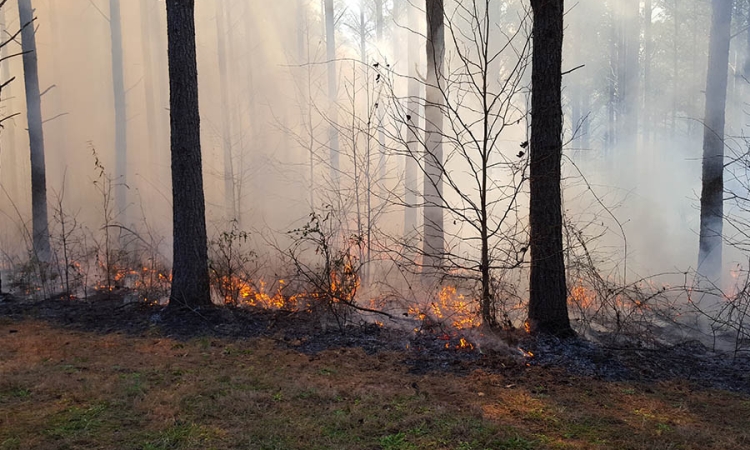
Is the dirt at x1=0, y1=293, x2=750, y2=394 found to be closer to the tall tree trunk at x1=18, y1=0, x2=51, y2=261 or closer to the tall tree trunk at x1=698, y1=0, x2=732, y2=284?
the tall tree trunk at x1=18, y1=0, x2=51, y2=261

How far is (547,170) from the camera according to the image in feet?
18.5

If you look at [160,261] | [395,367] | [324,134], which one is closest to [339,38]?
[324,134]

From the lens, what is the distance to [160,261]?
10.2 metres

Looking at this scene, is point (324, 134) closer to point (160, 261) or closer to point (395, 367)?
point (160, 261)

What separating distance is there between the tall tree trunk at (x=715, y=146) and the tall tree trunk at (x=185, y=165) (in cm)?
952

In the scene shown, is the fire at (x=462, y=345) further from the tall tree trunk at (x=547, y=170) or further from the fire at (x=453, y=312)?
the tall tree trunk at (x=547, y=170)

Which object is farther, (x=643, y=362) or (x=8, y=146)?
(x=8, y=146)

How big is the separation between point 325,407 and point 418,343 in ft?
6.85

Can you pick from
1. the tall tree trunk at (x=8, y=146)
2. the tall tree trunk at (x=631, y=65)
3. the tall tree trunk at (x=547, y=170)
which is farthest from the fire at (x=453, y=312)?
the tall tree trunk at (x=8, y=146)

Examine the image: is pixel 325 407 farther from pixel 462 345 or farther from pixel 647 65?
pixel 647 65

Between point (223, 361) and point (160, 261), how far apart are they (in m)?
5.69

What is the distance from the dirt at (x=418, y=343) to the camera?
4973mm

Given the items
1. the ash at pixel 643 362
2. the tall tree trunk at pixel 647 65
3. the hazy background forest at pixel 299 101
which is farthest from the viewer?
the tall tree trunk at pixel 647 65

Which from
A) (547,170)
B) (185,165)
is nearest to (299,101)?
(185,165)
